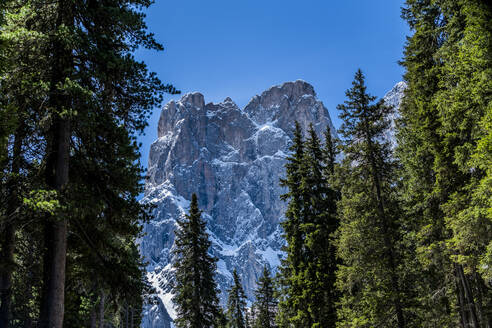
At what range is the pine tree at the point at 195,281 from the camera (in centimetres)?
2320

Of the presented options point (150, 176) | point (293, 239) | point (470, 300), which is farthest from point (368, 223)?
point (150, 176)

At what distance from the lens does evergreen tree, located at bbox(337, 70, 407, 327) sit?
580 inches

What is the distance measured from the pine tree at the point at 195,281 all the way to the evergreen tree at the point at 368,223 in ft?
30.8

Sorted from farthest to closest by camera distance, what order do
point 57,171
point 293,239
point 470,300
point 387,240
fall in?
1. point 293,239
2. point 387,240
3. point 470,300
4. point 57,171

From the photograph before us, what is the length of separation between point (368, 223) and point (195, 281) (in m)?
12.7

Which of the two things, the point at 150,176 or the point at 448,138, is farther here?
the point at 448,138

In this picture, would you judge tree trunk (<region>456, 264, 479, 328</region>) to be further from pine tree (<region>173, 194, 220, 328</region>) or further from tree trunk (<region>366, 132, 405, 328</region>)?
pine tree (<region>173, 194, 220, 328</region>)

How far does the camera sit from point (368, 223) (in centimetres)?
1537

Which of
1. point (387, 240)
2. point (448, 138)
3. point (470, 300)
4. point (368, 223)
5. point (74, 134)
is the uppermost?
point (448, 138)

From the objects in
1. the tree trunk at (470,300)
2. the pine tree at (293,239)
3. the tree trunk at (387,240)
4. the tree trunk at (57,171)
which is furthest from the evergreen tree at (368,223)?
the tree trunk at (57,171)

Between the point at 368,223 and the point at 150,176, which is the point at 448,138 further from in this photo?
the point at 150,176

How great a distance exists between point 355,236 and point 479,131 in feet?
20.2

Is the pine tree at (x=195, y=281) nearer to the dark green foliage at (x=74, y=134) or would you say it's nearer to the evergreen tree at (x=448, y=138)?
the evergreen tree at (x=448, y=138)

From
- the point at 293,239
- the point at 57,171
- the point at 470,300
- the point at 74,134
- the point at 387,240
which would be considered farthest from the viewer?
the point at 293,239
